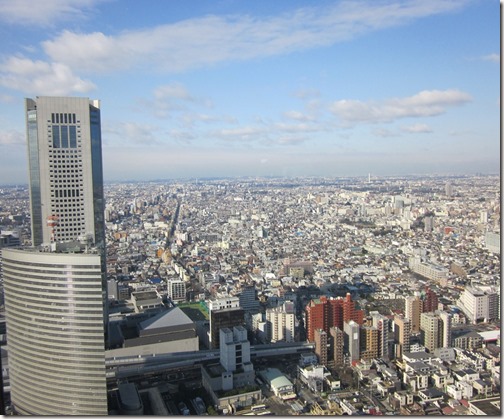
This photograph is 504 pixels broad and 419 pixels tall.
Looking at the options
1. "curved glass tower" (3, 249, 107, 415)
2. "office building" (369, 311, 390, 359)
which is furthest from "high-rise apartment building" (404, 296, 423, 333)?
"curved glass tower" (3, 249, 107, 415)

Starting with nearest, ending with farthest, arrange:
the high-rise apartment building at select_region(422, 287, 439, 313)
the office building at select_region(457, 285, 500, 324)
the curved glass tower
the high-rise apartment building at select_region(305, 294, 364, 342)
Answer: the curved glass tower → the high-rise apartment building at select_region(305, 294, 364, 342) → the high-rise apartment building at select_region(422, 287, 439, 313) → the office building at select_region(457, 285, 500, 324)

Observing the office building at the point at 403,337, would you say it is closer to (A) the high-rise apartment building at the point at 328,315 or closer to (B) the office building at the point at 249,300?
(A) the high-rise apartment building at the point at 328,315

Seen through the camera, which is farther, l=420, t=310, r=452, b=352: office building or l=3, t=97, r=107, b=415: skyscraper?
l=420, t=310, r=452, b=352: office building

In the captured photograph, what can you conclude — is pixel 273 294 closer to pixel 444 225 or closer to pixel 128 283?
pixel 128 283

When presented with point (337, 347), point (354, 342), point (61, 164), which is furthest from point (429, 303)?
point (61, 164)

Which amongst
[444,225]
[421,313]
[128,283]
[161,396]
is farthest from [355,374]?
[444,225]

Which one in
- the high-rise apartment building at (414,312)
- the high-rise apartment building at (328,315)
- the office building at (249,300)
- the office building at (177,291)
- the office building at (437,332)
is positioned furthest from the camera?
the office building at (177,291)

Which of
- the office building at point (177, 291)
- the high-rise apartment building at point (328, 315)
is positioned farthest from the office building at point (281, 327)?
the office building at point (177, 291)

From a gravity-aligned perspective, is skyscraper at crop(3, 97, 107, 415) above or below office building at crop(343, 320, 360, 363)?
above

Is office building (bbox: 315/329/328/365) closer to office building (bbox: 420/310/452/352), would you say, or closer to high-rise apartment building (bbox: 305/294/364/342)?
high-rise apartment building (bbox: 305/294/364/342)
